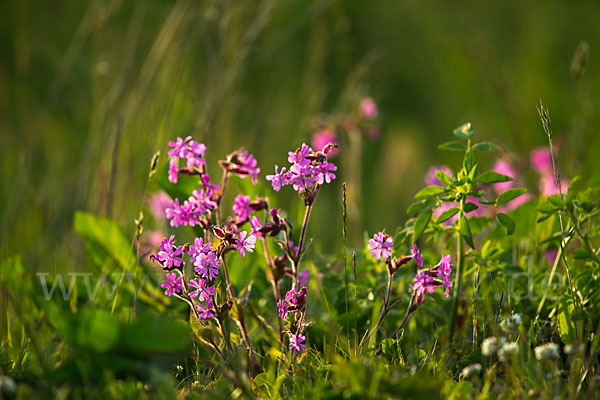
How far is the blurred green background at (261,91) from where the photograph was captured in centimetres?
230

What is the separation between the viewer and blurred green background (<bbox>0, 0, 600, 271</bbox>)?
2299 mm

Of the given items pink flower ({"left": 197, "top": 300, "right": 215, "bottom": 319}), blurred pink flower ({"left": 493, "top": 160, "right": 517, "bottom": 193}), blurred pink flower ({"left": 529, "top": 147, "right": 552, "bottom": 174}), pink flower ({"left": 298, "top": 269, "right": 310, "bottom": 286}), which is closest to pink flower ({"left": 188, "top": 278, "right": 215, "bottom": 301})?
pink flower ({"left": 197, "top": 300, "right": 215, "bottom": 319})

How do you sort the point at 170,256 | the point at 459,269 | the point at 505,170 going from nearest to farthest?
the point at 170,256, the point at 459,269, the point at 505,170

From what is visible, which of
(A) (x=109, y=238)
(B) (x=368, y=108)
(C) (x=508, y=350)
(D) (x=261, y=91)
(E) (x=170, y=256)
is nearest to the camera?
(C) (x=508, y=350)

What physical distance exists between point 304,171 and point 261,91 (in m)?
3.93

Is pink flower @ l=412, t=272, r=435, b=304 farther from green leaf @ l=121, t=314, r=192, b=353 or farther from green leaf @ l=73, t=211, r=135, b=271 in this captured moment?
green leaf @ l=73, t=211, r=135, b=271

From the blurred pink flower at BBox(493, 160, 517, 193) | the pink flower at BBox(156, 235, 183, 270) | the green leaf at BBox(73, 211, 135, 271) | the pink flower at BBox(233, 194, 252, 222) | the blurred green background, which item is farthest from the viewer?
the blurred green background

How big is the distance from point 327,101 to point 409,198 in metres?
1.95

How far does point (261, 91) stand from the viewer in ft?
16.6

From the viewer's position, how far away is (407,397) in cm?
96

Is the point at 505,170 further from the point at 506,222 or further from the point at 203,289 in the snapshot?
the point at 203,289

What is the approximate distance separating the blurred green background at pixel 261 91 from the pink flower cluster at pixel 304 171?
528mm

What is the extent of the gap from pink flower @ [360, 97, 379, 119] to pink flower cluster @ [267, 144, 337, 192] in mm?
1136

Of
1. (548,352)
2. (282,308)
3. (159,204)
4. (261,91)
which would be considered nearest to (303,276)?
(282,308)
